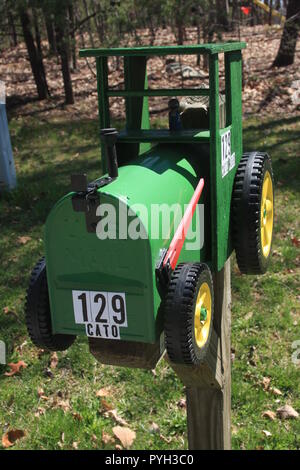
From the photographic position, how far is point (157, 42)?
1561cm

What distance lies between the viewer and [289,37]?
11.6 m

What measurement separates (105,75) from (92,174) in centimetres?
605

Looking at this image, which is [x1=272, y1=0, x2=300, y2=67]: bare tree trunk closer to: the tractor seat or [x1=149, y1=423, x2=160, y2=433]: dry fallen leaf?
[x1=149, y1=423, x2=160, y2=433]: dry fallen leaf

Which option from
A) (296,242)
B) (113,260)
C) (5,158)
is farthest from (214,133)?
(5,158)

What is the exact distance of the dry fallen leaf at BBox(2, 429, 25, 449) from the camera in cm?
386

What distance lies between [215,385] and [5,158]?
6.00m

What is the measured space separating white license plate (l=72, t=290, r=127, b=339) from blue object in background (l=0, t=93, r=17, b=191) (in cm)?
642

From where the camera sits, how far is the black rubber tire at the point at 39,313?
1739 mm

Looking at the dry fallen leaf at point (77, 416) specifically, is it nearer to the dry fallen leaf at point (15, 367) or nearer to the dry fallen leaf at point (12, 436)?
the dry fallen leaf at point (12, 436)

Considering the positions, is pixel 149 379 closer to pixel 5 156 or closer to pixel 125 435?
pixel 125 435

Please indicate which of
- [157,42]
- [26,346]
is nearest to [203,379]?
[26,346]

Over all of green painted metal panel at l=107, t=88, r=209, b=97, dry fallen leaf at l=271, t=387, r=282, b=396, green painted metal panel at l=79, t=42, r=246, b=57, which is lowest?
dry fallen leaf at l=271, t=387, r=282, b=396

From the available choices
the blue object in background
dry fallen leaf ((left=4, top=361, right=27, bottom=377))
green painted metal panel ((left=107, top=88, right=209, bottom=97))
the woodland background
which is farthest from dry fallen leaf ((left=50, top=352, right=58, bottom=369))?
the blue object in background

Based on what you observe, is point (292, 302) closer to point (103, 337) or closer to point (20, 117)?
point (103, 337)
